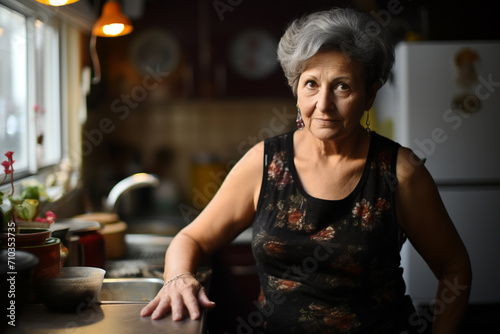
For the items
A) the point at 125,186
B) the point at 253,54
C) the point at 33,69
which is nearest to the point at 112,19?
the point at 33,69

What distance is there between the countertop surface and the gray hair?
2.08 feet

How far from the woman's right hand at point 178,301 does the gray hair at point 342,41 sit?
1.86 feet

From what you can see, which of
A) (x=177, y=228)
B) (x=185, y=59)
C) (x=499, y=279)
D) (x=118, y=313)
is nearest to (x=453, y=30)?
(x=499, y=279)

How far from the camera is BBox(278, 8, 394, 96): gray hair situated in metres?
1.20

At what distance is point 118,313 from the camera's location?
1029mm

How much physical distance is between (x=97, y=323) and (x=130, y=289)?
0.41 meters

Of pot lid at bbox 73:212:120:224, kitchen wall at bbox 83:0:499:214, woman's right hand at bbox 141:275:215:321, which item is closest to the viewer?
woman's right hand at bbox 141:275:215:321

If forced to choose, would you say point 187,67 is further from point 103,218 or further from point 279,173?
point 279,173

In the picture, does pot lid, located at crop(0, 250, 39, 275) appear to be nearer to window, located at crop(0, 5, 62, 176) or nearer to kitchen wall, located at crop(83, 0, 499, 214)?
window, located at crop(0, 5, 62, 176)

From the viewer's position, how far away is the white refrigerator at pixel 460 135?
2.52 metres

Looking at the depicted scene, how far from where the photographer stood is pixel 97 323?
97 cm

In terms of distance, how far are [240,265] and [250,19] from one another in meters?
1.55

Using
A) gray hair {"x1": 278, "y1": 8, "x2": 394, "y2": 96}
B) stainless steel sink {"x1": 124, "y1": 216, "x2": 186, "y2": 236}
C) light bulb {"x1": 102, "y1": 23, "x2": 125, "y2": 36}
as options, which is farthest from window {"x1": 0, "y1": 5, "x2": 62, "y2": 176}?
gray hair {"x1": 278, "y1": 8, "x2": 394, "y2": 96}

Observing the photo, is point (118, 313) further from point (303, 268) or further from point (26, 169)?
point (26, 169)
